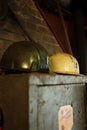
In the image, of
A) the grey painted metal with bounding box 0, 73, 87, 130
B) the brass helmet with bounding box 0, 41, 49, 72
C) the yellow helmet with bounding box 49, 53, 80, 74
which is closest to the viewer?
→ the grey painted metal with bounding box 0, 73, 87, 130

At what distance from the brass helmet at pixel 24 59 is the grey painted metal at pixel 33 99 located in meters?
0.11

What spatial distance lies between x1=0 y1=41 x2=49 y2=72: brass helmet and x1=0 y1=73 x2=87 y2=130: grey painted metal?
0.11 metres

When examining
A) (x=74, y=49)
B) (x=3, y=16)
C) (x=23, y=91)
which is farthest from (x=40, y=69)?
(x=74, y=49)

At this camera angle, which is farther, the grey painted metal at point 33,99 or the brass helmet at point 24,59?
the brass helmet at point 24,59

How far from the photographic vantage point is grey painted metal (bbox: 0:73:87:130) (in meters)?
0.72

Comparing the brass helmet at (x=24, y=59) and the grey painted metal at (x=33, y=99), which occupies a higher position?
the brass helmet at (x=24, y=59)

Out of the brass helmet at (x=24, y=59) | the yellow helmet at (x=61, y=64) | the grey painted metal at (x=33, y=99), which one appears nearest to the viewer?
the grey painted metal at (x=33, y=99)

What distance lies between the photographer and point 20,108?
731mm

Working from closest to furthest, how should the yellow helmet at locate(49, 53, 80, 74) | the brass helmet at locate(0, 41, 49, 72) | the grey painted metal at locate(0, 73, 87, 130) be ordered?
1. the grey painted metal at locate(0, 73, 87, 130)
2. the brass helmet at locate(0, 41, 49, 72)
3. the yellow helmet at locate(49, 53, 80, 74)

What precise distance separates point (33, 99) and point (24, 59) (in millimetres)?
239

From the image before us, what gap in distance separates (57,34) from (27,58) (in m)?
1.51

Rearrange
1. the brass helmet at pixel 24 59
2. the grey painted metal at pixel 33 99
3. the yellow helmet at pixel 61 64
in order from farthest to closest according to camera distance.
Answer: the yellow helmet at pixel 61 64
the brass helmet at pixel 24 59
the grey painted metal at pixel 33 99

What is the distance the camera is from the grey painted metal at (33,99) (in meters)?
0.72

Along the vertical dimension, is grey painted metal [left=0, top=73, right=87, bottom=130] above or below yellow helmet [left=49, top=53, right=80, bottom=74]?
below
